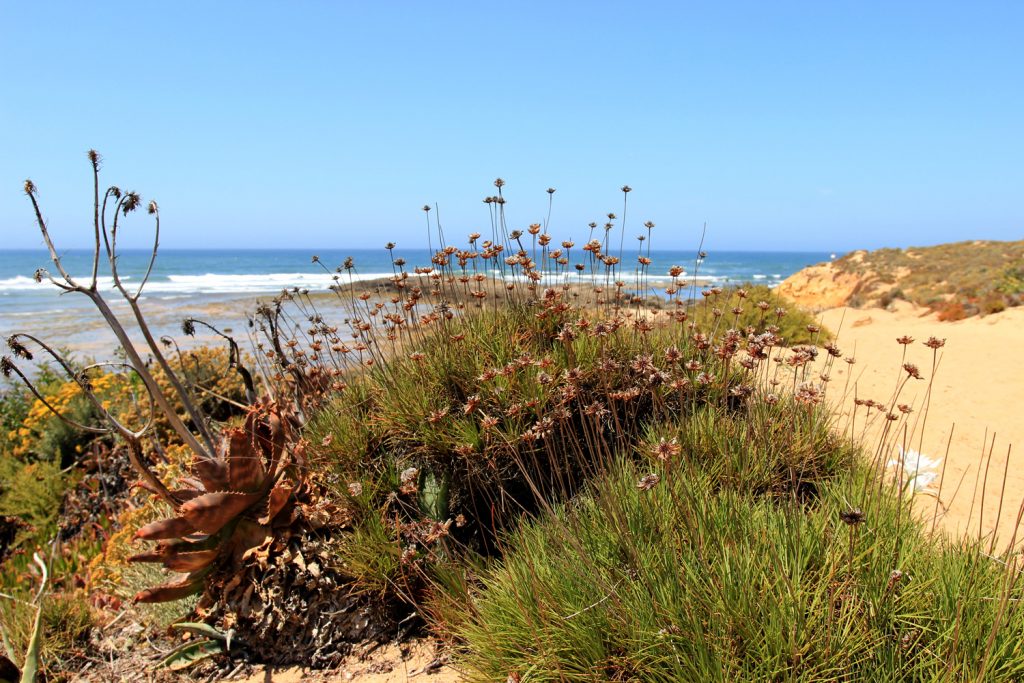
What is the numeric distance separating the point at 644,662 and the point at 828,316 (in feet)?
48.5

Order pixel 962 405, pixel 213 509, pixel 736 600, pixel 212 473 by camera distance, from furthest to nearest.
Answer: pixel 962 405
pixel 212 473
pixel 213 509
pixel 736 600

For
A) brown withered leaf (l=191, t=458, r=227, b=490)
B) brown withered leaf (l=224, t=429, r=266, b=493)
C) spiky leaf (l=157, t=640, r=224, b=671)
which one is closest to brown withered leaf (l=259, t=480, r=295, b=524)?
brown withered leaf (l=224, t=429, r=266, b=493)


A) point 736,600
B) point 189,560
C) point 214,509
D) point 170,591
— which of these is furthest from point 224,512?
point 736,600

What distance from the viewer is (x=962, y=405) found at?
6539 mm

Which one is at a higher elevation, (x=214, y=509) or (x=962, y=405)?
(x=214, y=509)

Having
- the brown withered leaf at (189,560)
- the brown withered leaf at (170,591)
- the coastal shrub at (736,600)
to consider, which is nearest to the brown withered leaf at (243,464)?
the brown withered leaf at (189,560)

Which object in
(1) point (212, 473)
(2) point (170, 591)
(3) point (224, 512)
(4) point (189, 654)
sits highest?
(1) point (212, 473)

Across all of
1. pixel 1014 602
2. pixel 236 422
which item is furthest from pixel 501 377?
pixel 236 422

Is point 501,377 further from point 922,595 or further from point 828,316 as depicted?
point 828,316

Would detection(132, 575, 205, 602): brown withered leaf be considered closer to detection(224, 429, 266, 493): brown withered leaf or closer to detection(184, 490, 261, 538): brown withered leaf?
detection(184, 490, 261, 538): brown withered leaf

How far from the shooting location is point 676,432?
11.3 ft

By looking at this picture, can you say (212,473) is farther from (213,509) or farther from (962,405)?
(962,405)

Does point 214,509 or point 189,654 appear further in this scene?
point 189,654

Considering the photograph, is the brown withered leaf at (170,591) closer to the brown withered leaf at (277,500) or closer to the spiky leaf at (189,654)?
the spiky leaf at (189,654)
